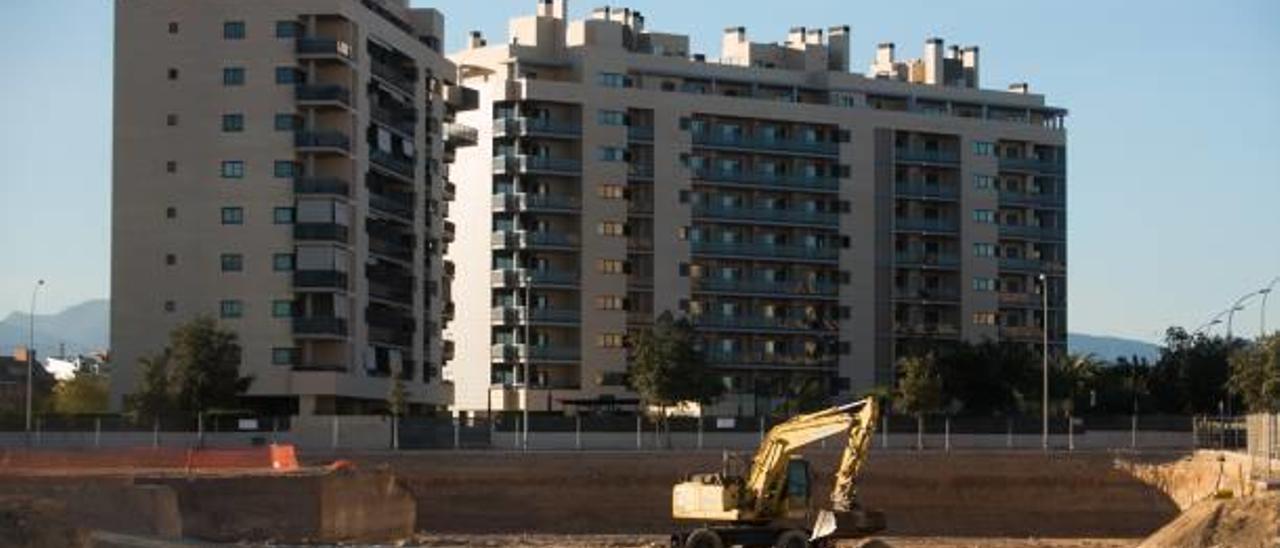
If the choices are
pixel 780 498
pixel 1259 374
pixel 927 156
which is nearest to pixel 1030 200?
pixel 927 156

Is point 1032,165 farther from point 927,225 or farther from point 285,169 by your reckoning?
point 285,169

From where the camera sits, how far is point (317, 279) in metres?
133

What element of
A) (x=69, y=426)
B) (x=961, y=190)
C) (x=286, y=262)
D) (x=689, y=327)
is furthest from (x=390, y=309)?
(x=961, y=190)

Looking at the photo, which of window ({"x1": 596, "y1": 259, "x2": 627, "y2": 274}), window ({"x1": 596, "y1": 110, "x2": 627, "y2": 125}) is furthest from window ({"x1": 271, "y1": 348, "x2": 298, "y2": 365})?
window ({"x1": 596, "y1": 110, "x2": 627, "y2": 125})

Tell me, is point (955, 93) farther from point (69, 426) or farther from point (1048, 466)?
point (69, 426)

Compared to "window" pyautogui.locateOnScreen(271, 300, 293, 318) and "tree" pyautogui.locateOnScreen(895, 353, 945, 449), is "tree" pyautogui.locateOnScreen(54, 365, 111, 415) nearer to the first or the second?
"window" pyautogui.locateOnScreen(271, 300, 293, 318)

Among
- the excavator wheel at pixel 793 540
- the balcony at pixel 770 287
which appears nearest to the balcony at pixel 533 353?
the balcony at pixel 770 287

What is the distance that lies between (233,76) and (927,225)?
234 feet

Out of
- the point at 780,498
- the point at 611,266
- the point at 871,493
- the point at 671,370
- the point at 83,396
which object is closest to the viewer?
the point at 780,498

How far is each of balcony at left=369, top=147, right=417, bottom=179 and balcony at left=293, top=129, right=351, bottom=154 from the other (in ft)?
19.5

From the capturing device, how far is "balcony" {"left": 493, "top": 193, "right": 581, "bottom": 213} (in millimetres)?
165250

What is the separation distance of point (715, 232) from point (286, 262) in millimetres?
49625

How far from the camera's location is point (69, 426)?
112125 millimetres

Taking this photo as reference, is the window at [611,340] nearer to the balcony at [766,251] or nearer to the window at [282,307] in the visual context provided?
the balcony at [766,251]
